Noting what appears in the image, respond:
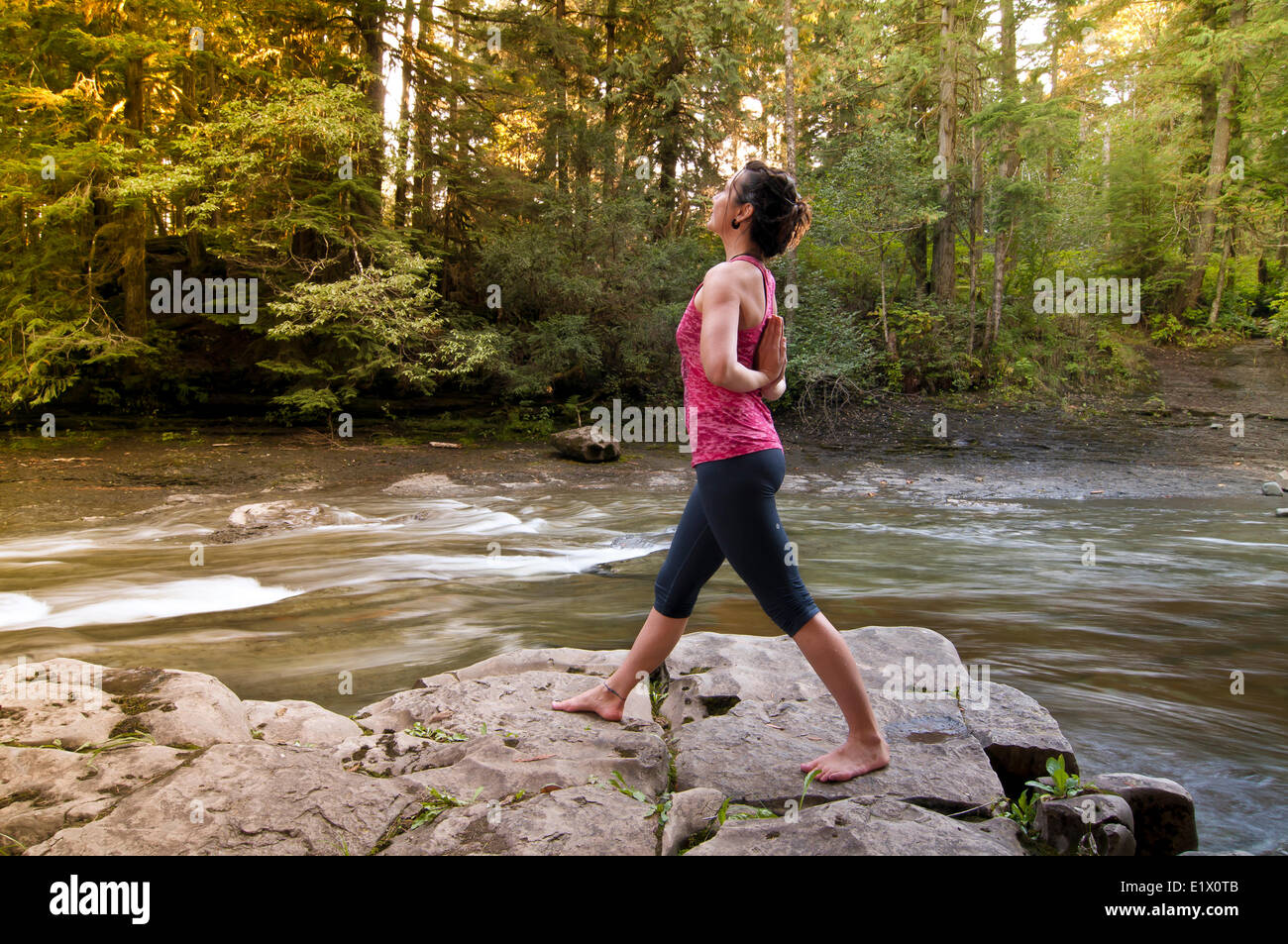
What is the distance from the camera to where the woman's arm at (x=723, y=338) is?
277 cm

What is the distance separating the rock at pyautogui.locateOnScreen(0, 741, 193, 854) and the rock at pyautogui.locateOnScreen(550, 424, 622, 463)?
12.6 m

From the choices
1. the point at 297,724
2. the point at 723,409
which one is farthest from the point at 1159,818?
the point at 297,724

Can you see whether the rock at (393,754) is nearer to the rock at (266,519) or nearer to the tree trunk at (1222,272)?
the rock at (266,519)

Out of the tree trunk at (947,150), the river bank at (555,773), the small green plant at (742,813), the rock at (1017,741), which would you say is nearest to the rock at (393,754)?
the river bank at (555,773)

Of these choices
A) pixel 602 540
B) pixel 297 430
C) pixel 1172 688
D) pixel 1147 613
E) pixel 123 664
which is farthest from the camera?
pixel 297 430

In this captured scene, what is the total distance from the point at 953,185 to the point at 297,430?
1681 cm

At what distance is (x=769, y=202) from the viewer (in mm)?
2922

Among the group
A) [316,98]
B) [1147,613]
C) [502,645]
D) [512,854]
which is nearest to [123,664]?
[502,645]

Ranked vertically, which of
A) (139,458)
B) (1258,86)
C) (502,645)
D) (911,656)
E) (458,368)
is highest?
(1258,86)

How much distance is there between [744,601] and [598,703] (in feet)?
11.0

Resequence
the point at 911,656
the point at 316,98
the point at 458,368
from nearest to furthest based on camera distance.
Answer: the point at 911,656 → the point at 316,98 → the point at 458,368

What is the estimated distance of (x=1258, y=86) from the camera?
20109 millimetres

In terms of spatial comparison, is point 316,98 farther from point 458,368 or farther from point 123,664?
point 123,664

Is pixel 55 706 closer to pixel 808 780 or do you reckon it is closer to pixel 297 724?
pixel 297 724
